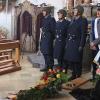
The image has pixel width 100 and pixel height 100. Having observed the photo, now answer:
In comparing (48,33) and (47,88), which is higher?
(48,33)

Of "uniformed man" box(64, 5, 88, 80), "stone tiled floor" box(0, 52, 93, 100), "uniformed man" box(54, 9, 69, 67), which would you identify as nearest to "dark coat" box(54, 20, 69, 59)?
"uniformed man" box(54, 9, 69, 67)

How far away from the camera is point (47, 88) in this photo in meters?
4.70

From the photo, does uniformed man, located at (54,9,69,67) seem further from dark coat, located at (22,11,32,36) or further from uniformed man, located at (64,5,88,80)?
dark coat, located at (22,11,32,36)

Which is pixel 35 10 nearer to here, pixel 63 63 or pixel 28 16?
pixel 28 16

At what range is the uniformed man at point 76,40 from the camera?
5789mm

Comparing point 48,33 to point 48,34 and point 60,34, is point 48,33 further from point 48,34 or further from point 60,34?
point 60,34

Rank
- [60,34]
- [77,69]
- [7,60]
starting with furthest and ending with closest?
[7,60]
[60,34]
[77,69]

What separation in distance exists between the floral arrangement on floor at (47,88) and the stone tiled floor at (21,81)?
159 mm

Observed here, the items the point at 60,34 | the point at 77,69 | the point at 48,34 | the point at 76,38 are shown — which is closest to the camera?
the point at 76,38

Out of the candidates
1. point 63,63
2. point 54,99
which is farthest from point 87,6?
point 54,99

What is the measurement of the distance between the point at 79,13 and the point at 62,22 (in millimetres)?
533

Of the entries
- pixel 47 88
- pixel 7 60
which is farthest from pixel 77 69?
pixel 7 60

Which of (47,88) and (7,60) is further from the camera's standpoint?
(7,60)

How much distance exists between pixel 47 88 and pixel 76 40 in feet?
4.87
